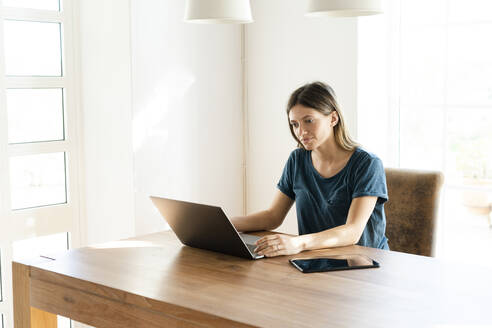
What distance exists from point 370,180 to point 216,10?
819 millimetres

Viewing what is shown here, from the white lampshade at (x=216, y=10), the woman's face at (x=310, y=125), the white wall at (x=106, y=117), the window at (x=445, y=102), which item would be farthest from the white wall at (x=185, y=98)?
the white lampshade at (x=216, y=10)

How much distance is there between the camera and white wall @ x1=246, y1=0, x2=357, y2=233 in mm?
3301

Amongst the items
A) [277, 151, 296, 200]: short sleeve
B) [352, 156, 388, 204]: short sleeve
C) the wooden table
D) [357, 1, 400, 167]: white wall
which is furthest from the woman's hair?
[357, 1, 400, 167]: white wall

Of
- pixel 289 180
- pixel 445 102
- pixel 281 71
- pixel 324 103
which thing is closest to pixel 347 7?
pixel 324 103

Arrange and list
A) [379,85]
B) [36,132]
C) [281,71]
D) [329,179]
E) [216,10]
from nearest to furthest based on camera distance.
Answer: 1. [216,10]
2. [329,179]
3. [36,132]
4. [379,85]
5. [281,71]

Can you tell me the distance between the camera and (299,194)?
2.48 meters

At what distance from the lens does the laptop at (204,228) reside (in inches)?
74.7

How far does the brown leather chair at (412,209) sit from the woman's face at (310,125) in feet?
1.23

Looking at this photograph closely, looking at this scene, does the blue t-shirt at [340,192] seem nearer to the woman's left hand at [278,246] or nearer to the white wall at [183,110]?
the woman's left hand at [278,246]

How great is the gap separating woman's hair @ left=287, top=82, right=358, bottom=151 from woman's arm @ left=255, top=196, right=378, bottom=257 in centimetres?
26

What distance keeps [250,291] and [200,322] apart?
0.62 ft

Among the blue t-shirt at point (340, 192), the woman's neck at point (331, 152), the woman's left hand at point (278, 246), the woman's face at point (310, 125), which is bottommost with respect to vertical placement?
the woman's left hand at point (278, 246)

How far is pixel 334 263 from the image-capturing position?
1.91 m

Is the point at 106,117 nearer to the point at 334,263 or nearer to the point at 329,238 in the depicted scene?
the point at 329,238
